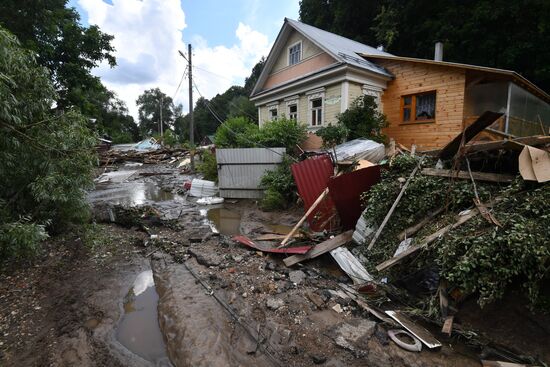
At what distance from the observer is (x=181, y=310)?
362 centimetres

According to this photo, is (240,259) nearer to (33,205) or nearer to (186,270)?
(186,270)

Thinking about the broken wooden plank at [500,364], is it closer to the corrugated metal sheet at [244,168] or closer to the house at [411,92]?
the corrugated metal sheet at [244,168]

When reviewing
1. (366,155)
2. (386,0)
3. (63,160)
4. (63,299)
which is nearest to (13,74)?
(63,160)

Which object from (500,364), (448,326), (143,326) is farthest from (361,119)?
(143,326)

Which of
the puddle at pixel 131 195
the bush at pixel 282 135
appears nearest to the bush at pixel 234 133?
the bush at pixel 282 135

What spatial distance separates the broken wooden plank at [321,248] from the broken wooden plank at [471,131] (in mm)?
2382

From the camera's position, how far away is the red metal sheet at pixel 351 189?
5.67m

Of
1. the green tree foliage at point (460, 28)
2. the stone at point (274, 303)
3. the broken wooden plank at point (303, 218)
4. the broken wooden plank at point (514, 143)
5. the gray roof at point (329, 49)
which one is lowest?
the stone at point (274, 303)

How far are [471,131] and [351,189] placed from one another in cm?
232

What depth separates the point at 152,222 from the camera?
7250 millimetres

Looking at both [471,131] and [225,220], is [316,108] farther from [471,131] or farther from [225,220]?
[471,131]

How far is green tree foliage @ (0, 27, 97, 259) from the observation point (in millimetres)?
3631

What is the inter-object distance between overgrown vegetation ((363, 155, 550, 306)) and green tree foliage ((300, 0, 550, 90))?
1651cm

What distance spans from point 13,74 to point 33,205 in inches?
94.9
